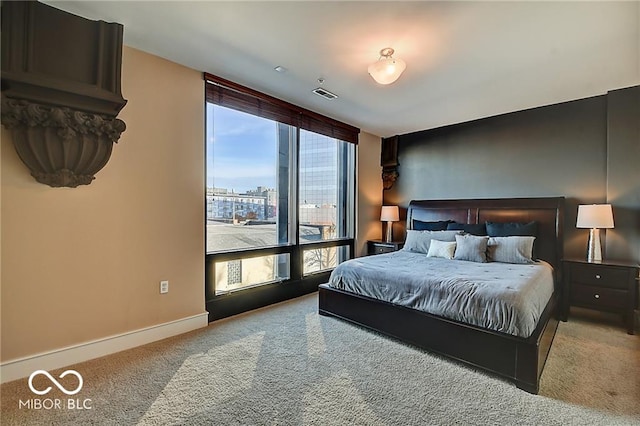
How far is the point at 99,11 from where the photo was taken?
217cm

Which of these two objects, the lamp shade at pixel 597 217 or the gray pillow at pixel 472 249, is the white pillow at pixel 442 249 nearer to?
the gray pillow at pixel 472 249

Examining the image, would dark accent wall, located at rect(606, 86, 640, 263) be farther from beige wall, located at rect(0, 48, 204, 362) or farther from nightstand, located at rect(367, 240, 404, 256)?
beige wall, located at rect(0, 48, 204, 362)

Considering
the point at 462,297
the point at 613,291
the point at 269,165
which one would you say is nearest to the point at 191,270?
the point at 269,165

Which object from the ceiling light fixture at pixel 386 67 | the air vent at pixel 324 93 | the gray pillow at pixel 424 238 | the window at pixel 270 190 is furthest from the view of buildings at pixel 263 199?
the ceiling light fixture at pixel 386 67

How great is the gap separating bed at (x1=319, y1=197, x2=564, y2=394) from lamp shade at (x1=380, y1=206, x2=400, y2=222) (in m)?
0.71

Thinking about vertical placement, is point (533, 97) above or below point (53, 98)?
above

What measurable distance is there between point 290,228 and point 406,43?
257 centimetres

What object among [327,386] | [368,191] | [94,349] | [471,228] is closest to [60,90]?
[94,349]

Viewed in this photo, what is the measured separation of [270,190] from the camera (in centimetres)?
387

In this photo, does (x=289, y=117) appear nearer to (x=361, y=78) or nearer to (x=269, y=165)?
(x=269, y=165)

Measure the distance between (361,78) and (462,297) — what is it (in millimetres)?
2362

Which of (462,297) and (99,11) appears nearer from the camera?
(99,11)

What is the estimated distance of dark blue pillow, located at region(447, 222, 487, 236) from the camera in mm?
4055

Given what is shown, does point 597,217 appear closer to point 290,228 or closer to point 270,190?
point 290,228
